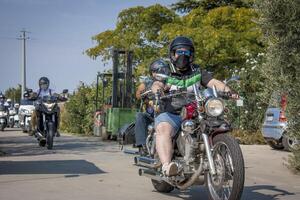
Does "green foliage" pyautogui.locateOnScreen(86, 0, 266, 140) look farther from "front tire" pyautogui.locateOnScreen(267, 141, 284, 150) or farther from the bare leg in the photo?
the bare leg

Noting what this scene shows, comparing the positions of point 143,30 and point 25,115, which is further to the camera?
point 143,30

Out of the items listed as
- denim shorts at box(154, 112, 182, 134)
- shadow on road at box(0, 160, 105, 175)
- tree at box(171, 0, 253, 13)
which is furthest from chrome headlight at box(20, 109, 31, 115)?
denim shorts at box(154, 112, 182, 134)

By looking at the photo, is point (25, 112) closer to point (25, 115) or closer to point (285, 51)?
point (25, 115)

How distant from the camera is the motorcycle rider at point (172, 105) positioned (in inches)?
247

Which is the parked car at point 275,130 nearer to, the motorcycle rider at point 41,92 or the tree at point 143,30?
the motorcycle rider at point 41,92

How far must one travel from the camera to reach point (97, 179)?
8.39 metres

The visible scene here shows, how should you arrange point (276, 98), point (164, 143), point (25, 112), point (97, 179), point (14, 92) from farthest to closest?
point (14, 92)
point (25, 112)
point (276, 98)
point (97, 179)
point (164, 143)

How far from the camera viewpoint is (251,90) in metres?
18.7

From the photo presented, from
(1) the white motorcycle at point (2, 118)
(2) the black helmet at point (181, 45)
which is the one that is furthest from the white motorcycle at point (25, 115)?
(2) the black helmet at point (181, 45)

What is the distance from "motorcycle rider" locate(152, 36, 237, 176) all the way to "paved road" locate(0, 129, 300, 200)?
37.1 inches

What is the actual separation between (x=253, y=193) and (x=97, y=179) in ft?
7.89

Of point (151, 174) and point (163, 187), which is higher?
point (151, 174)

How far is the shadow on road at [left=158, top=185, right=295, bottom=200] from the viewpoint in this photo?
7.04 meters

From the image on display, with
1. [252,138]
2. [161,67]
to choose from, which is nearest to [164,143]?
[161,67]
